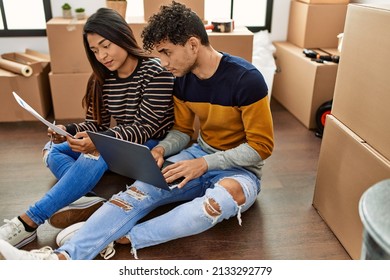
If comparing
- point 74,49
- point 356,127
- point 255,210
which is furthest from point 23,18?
point 356,127

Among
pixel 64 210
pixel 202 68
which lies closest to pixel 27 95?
pixel 64 210

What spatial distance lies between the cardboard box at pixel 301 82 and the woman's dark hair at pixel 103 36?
1145 mm

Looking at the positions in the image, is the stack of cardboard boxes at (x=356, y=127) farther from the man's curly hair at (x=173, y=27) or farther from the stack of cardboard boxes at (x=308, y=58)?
the stack of cardboard boxes at (x=308, y=58)

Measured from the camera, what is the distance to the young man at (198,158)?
1.17 metres

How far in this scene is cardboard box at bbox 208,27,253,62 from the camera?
2014 mm

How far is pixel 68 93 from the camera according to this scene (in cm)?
228

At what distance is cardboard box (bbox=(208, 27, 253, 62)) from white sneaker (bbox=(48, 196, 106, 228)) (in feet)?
3.48

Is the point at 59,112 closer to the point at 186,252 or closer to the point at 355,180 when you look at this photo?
the point at 186,252

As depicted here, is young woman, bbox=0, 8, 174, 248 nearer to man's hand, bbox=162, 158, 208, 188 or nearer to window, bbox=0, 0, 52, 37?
man's hand, bbox=162, 158, 208, 188

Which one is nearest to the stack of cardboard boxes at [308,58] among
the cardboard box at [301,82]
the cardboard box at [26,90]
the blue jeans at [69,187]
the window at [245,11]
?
the cardboard box at [301,82]

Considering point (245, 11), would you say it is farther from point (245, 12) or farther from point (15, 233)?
point (15, 233)

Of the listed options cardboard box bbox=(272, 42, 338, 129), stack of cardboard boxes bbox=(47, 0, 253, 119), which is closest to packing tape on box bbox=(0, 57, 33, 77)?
stack of cardboard boxes bbox=(47, 0, 253, 119)

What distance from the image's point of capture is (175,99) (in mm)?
1437

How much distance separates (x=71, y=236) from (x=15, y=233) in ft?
0.59
